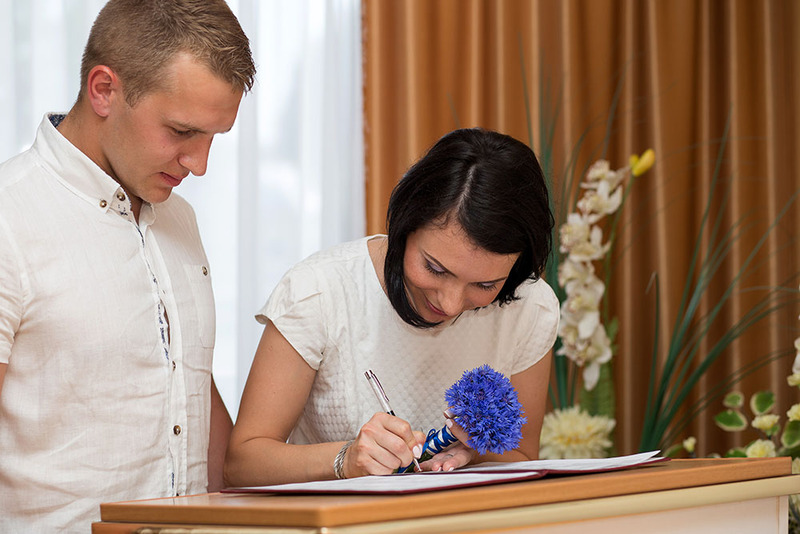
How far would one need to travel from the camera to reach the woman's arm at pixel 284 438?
117 centimetres

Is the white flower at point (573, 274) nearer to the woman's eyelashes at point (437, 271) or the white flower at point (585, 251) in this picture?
the white flower at point (585, 251)

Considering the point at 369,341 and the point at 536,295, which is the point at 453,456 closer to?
the point at 369,341

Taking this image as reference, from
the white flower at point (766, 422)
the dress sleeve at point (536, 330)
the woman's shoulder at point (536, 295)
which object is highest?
the woman's shoulder at point (536, 295)

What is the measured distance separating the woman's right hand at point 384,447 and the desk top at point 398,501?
21 centimetres

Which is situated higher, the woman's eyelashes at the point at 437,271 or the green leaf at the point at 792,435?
the woman's eyelashes at the point at 437,271

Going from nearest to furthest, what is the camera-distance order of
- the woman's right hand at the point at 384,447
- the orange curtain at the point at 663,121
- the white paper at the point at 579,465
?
1. the white paper at the point at 579,465
2. the woman's right hand at the point at 384,447
3. the orange curtain at the point at 663,121

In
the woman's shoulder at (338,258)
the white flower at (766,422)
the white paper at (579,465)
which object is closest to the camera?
the white paper at (579,465)

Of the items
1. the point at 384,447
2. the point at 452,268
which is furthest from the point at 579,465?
the point at 452,268

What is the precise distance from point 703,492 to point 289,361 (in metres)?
0.68

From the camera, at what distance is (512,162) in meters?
1.40

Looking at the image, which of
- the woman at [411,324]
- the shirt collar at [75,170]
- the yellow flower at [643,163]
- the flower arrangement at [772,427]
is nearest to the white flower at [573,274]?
the yellow flower at [643,163]

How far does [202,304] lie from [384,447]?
45 cm

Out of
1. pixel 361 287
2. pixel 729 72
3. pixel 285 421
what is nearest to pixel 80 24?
pixel 361 287

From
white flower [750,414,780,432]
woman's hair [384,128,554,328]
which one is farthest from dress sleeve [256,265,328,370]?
white flower [750,414,780,432]
